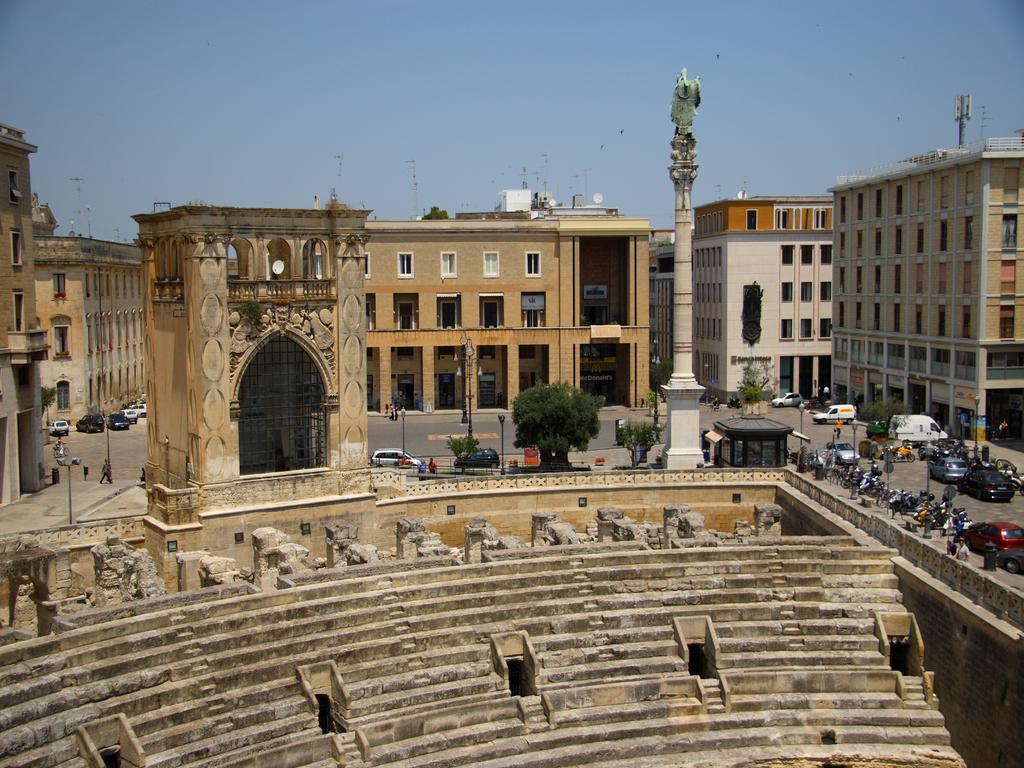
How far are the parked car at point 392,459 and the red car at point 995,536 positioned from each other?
2045 cm

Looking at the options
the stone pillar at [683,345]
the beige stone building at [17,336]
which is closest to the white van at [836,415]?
the stone pillar at [683,345]

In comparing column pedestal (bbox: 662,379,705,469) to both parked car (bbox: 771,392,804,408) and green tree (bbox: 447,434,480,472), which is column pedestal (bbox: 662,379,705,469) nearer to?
green tree (bbox: 447,434,480,472)

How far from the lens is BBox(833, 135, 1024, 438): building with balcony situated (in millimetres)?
50438

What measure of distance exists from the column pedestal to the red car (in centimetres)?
1044

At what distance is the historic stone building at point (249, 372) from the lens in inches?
1178

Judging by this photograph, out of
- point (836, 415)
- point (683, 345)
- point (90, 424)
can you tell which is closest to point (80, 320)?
point (90, 424)

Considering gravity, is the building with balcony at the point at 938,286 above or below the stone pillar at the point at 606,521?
above

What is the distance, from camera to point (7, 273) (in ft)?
125

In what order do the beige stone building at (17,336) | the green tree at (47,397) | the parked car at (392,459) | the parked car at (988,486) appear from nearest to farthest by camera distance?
the beige stone building at (17,336)
the parked car at (988,486)
the parked car at (392,459)
the green tree at (47,397)

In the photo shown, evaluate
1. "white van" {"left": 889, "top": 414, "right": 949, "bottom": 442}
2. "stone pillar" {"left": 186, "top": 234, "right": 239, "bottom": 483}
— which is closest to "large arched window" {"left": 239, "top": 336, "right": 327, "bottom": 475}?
"stone pillar" {"left": 186, "top": 234, "right": 239, "bottom": 483}

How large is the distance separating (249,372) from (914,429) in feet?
97.1

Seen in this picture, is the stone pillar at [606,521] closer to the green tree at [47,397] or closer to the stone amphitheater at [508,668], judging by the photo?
the stone amphitheater at [508,668]

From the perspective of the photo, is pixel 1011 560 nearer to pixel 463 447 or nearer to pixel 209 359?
pixel 209 359

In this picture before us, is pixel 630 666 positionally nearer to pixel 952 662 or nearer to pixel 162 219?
pixel 952 662
